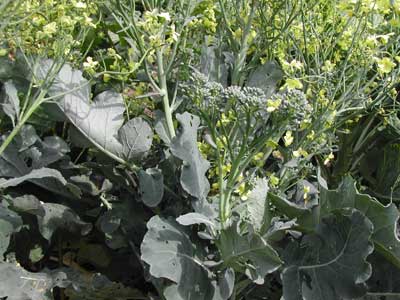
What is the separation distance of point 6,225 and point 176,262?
486 millimetres

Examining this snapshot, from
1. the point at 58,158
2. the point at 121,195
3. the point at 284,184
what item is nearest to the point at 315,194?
the point at 284,184

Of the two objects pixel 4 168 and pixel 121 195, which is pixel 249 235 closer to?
pixel 121 195

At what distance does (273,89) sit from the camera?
214 cm

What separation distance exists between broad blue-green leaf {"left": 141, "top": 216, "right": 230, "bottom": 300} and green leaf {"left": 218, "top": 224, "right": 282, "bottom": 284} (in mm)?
84

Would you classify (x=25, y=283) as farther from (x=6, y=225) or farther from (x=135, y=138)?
(x=135, y=138)

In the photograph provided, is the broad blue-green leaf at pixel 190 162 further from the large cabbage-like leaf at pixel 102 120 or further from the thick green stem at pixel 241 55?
the thick green stem at pixel 241 55

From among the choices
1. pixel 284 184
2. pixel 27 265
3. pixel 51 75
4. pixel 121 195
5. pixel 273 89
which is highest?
pixel 51 75

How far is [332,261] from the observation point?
1803mm

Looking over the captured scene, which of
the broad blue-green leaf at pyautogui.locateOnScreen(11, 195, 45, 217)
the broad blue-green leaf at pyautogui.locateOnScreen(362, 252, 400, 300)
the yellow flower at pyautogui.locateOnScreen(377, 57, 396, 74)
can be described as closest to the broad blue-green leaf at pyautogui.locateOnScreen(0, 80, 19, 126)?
the broad blue-green leaf at pyautogui.locateOnScreen(11, 195, 45, 217)

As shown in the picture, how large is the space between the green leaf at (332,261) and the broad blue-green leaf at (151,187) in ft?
1.30

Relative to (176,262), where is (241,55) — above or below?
above

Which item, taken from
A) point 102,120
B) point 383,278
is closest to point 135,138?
point 102,120

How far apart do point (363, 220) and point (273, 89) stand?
59 centimetres

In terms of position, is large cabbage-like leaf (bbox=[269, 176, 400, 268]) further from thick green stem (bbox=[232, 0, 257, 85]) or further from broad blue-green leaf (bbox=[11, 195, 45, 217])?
broad blue-green leaf (bbox=[11, 195, 45, 217])
